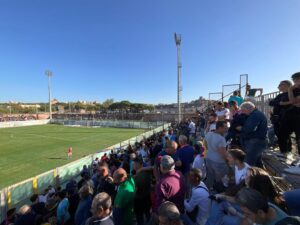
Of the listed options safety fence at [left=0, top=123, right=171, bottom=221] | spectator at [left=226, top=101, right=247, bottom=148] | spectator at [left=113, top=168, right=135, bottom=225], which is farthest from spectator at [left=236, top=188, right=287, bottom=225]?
safety fence at [left=0, top=123, right=171, bottom=221]

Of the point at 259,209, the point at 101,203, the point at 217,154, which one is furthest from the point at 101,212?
the point at 217,154

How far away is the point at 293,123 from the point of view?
15.7 ft

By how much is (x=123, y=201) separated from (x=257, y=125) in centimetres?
301

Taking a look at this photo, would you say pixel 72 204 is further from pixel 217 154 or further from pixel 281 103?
pixel 281 103

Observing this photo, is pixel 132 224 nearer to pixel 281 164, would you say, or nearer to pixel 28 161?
pixel 281 164

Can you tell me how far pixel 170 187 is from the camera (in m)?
3.57

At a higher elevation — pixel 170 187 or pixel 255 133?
pixel 255 133

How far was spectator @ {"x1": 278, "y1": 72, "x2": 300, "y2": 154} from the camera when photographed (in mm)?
4355

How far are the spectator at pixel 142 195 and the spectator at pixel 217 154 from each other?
126 centimetres

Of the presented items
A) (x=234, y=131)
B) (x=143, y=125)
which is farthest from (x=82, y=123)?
(x=234, y=131)

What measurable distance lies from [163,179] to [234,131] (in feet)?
9.91

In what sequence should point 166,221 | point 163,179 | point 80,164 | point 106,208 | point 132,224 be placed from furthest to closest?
1. point 80,164
2. point 132,224
3. point 163,179
4. point 106,208
5. point 166,221

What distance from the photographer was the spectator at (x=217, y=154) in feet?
15.4

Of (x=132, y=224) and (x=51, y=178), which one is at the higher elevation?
(x=132, y=224)
